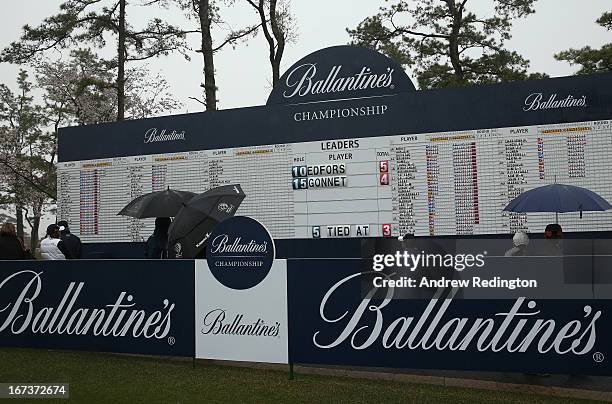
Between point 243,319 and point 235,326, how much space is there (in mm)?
133

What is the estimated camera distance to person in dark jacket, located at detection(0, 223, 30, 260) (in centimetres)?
955

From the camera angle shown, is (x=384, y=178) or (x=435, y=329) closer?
(x=435, y=329)

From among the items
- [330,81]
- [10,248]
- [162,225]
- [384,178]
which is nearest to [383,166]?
[384,178]

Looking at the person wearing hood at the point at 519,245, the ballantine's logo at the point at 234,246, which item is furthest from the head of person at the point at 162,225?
the person wearing hood at the point at 519,245

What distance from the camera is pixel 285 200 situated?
1190cm

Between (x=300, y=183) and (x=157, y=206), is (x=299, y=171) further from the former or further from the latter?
(x=157, y=206)

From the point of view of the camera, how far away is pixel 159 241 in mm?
11141

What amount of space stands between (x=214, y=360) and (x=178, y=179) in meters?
5.76

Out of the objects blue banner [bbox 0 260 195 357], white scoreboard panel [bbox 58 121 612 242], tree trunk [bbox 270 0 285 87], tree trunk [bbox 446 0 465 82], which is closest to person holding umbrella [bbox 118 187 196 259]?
white scoreboard panel [bbox 58 121 612 242]

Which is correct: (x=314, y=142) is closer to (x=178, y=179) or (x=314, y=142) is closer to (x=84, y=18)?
(x=178, y=179)

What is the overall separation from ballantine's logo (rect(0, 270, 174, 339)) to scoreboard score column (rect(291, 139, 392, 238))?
438 centimetres

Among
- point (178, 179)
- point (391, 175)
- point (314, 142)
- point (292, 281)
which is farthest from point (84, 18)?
point (292, 281)

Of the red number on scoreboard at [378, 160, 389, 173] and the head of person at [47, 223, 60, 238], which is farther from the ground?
the red number on scoreboard at [378, 160, 389, 173]

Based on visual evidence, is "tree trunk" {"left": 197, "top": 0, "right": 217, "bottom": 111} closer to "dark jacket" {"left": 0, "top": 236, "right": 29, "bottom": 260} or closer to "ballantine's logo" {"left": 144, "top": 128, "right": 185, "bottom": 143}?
"ballantine's logo" {"left": 144, "top": 128, "right": 185, "bottom": 143}
